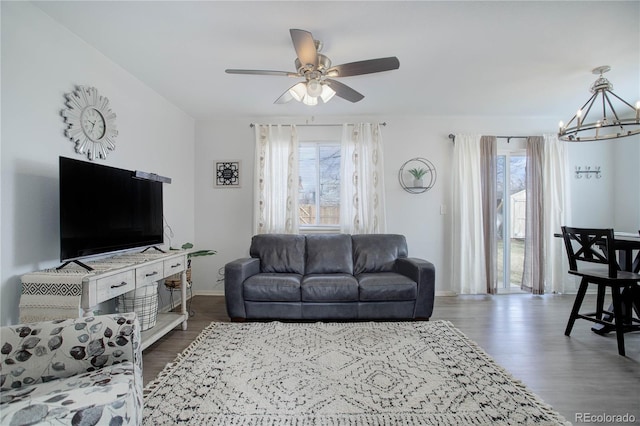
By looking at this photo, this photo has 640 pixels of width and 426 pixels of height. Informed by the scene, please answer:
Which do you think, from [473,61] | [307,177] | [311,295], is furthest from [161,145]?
[473,61]

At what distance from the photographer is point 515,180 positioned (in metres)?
3.95

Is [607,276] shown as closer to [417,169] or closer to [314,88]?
[417,169]

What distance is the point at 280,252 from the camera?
336 cm

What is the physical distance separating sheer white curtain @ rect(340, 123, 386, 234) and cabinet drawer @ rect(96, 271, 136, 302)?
8.38 ft

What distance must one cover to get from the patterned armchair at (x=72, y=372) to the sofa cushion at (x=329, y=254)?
2.13m

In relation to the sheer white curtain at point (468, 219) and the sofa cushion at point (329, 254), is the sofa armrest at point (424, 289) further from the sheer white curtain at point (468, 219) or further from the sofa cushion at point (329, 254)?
the sheer white curtain at point (468, 219)

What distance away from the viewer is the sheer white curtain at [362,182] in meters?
3.76

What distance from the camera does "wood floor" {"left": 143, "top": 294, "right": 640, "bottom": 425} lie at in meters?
1.66

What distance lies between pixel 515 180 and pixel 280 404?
169 inches

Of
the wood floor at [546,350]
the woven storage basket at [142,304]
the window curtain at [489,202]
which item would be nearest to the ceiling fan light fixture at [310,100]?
the woven storage basket at [142,304]

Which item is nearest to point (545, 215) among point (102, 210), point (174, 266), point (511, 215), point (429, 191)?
point (511, 215)

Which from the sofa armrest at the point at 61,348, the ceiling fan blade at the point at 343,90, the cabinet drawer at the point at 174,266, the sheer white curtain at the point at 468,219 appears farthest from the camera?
the sheer white curtain at the point at 468,219

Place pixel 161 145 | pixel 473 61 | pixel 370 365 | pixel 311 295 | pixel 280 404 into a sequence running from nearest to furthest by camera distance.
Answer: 1. pixel 280 404
2. pixel 370 365
3. pixel 473 61
4. pixel 311 295
5. pixel 161 145

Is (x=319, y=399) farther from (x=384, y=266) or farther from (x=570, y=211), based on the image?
(x=570, y=211)
